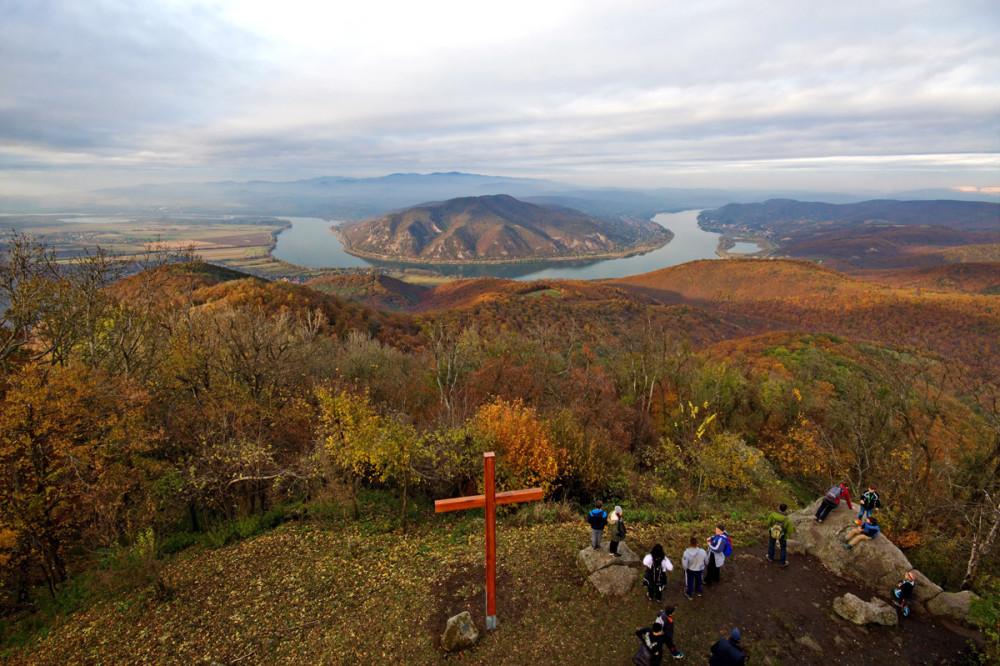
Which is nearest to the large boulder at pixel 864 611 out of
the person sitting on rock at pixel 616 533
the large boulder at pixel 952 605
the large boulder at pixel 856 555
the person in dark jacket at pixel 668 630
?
the large boulder at pixel 952 605

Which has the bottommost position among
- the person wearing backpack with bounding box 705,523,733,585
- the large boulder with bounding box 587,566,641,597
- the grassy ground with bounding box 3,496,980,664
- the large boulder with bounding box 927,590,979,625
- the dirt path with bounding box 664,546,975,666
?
the grassy ground with bounding box 3,496,980,664

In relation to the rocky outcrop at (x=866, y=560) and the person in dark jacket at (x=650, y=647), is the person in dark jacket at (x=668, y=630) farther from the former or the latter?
the rocky outcrop at (x=866, y=560)

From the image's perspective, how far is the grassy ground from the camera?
10367 mm

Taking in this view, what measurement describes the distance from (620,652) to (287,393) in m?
18.3

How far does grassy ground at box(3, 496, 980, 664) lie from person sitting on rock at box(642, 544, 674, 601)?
355mm

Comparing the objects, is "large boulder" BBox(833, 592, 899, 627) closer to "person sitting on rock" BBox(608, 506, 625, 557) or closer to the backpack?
the backpack

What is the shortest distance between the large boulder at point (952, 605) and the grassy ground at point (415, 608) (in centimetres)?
73

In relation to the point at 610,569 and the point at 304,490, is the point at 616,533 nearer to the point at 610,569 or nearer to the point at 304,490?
the point at 610,569

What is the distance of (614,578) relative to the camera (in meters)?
11.9

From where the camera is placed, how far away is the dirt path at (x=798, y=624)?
9.77 meters

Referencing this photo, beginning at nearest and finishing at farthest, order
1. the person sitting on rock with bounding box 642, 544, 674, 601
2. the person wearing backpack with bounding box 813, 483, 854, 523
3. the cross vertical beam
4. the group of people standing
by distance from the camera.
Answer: the group of people standing → the cross vertical beam → the person sitting on rock with bounding box 642, 544, 674, 601 → the person wearing backpack with bounding box 813, 483, 854, 523

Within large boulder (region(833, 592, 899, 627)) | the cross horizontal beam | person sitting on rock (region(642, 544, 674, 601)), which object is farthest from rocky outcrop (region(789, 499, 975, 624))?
the cross horizontal beam

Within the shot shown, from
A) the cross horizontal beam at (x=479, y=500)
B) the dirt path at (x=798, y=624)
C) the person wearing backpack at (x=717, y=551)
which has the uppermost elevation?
the cross horizontal beam at (x=479, y=500)

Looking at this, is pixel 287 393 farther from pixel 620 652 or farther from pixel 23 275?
pixel 620 652
